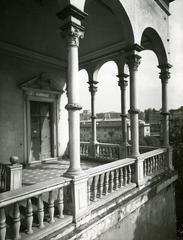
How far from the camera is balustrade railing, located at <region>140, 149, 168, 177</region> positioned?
644 cm

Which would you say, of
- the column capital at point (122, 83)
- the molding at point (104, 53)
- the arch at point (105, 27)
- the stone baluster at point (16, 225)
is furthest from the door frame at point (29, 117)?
the stone baluster at point (16, 225)

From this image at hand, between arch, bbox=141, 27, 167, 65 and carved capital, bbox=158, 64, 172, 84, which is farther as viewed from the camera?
carved capital, bbox=158, 64, 172, 84

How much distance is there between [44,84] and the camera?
368 inches

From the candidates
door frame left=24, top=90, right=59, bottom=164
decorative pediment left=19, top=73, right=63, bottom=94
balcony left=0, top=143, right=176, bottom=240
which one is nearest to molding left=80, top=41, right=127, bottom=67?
decorative pediment left=19, top=73, right=63, bottom=94

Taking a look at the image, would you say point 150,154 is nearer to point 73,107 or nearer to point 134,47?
point 134,47

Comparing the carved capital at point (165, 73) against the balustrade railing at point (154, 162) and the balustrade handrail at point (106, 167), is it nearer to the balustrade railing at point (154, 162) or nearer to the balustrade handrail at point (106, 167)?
the balustrade railing at point (154, 162)

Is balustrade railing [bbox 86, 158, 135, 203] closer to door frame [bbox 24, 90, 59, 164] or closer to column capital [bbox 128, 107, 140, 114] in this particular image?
column capital [bbox 128, 107, 140, 114]

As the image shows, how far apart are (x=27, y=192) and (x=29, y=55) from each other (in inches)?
277

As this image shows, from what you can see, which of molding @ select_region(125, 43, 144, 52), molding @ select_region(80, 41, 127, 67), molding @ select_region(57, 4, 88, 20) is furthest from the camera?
molding @ select_region(80, 41, 127, 67)

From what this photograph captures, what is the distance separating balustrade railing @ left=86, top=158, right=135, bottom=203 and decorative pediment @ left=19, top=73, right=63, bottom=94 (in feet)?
18.2

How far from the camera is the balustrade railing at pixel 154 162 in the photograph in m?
6.44

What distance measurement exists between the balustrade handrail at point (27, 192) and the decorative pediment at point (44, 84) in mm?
6013

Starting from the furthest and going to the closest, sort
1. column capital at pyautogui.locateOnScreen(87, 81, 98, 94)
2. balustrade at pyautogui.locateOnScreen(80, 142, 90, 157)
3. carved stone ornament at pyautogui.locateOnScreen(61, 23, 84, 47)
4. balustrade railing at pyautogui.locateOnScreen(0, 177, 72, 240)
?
balustrade at pyautogui.locateOnScreen(80, 142, 90, 157)
column capital at pyautogui.locateOnScreen(87, 81, 98, 94)
carved stone ornament at pyautogui.locateOnScreen(61, 23, 84, 47)
balustrade railing at pyautogui.locateOnScreen(0, 177, 72, 240)

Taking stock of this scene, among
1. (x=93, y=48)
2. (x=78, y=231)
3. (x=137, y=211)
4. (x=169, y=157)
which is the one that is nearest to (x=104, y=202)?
(x=78, y=231)
